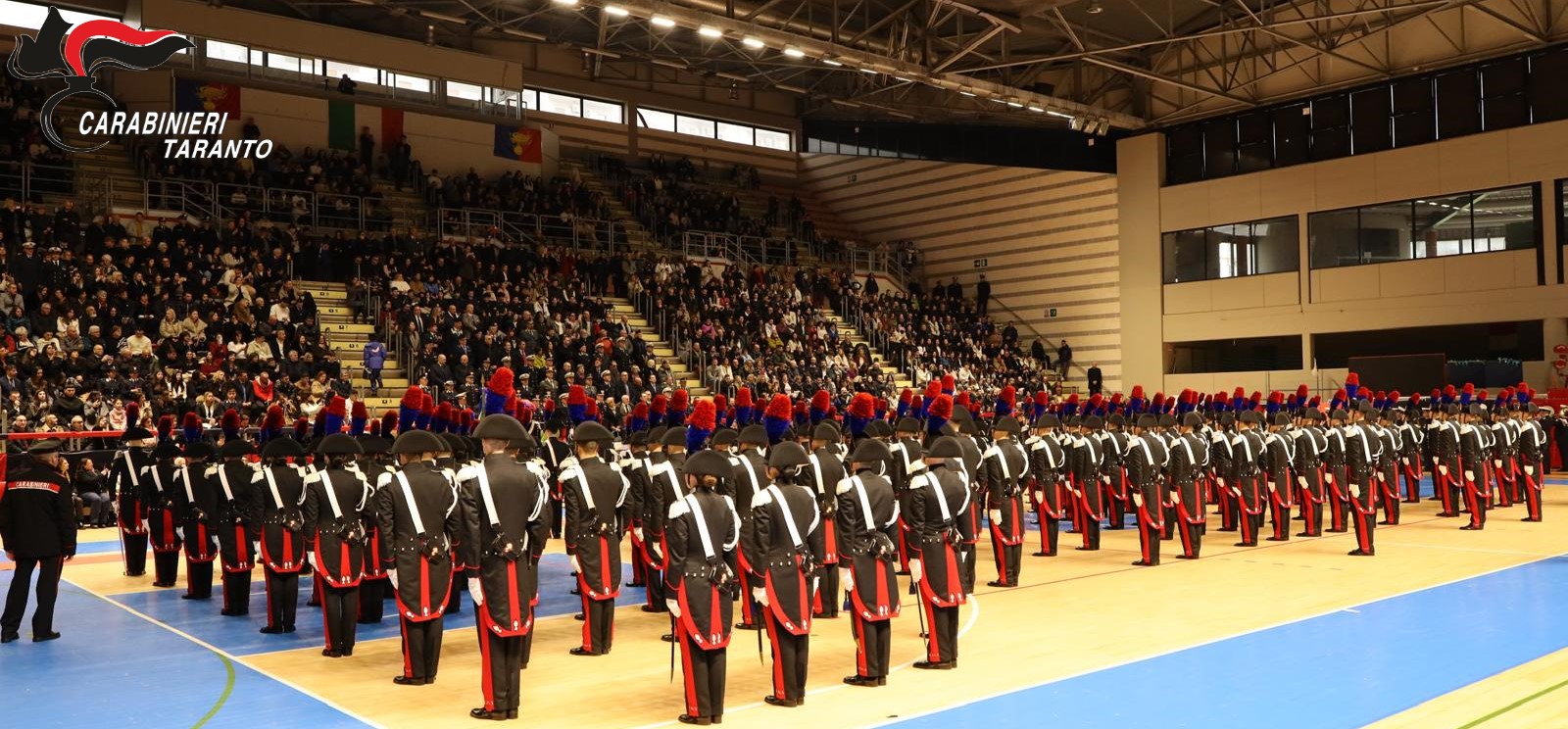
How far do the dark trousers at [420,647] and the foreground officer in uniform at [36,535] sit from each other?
3.99m

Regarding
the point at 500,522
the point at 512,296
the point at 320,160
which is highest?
the point at 320,160

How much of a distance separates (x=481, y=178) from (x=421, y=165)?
1610 mm

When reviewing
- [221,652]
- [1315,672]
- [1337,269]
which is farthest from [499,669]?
[1337,269]

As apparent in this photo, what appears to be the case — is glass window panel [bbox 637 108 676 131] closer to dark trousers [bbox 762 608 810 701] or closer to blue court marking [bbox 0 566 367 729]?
blue court marking [bbox 0 566 367 729]

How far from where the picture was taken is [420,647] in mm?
8914

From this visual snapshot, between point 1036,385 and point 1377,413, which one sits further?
point 1036,385

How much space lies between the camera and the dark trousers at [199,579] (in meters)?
12.9

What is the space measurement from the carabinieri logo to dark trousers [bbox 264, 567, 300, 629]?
795 inches

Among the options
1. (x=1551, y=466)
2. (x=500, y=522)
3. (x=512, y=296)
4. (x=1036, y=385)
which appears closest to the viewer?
(x=500, y=522)

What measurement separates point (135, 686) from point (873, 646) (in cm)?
557

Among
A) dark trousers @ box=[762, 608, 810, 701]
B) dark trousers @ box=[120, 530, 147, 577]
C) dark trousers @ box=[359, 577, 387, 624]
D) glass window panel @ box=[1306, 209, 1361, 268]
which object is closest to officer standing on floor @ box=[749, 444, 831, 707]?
dark trousers @ box=[762, 608, 810, 701]

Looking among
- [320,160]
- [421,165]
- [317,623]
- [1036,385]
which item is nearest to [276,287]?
[320,160]

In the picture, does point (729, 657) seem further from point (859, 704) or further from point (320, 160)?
point (320, 160)

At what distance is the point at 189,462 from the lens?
41.7ft
